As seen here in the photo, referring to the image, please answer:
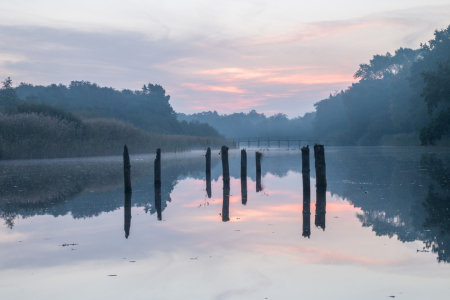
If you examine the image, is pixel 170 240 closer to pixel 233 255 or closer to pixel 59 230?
pixel 233 255

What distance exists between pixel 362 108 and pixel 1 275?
290 feet

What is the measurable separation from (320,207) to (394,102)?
220ft

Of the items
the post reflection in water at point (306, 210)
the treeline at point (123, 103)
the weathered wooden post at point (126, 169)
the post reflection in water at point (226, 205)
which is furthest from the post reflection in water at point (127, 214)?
the treeline at point (123, 103)

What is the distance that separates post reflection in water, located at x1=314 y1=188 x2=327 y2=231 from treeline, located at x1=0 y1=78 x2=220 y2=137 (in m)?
70.7

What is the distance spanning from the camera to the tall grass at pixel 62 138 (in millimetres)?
30609

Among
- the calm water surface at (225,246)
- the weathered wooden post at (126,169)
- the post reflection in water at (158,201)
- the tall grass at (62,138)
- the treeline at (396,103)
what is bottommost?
the calm water surface at (225,246)

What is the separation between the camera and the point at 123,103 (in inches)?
3920

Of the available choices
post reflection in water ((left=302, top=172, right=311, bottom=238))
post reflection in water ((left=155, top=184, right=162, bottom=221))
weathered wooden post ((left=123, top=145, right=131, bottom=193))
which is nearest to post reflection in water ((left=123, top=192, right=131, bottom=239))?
weathered wooden post ((left=123, top=145, right=131, bottom=193))

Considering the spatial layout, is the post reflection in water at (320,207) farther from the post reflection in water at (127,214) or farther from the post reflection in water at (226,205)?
the post reflection in water at (127,214)

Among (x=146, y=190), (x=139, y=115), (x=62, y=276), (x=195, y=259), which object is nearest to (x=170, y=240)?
(x=195, y=259)

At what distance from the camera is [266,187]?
56.4ft

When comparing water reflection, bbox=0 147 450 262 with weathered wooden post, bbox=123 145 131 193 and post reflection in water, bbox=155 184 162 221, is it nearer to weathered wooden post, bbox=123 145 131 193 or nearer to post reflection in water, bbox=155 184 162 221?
post reflection in water, bbox=155 184 162 221

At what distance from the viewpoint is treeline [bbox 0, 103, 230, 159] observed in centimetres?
3067

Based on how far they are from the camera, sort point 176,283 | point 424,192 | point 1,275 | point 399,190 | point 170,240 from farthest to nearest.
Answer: point 399,190
point 424,192
point 170,240
point 1,275
point 176,283
